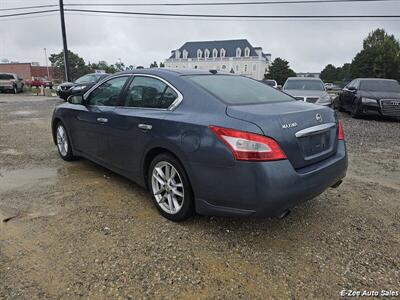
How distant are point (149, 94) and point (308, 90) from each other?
8499mm

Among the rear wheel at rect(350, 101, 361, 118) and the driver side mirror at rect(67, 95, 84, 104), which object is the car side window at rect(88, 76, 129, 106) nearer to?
the driver side mirror at rect(67, 95, 84, 104)

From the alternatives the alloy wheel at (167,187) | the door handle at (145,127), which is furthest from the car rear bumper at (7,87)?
the alloy wheel at (167,187)

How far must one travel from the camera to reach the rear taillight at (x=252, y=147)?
101 inches

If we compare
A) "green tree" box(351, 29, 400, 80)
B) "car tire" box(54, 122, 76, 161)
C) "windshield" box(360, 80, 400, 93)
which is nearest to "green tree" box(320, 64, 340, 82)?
"green tree" box(351, 29, 400, 80)

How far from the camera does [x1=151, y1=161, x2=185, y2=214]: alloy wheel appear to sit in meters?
3.21

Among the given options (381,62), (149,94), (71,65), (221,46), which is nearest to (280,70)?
(221,46)

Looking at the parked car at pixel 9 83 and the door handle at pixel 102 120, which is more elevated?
the door handle at pixel 102 120

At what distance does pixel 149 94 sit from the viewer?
3.60 m

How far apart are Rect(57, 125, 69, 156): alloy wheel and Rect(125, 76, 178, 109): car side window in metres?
2.00

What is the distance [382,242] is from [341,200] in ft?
3.20

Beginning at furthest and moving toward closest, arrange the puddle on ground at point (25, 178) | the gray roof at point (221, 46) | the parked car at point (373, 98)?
the gray roof at point (221, 46) < the parked car at point (373, 98) < the puddle on ground at point (25, 178)

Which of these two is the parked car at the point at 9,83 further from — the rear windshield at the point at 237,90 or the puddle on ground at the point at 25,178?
the rear windshield at the point at 237,90

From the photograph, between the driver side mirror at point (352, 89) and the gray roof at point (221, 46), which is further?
the gray roof at point (221, 46)

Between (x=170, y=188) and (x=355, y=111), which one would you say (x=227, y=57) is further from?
(x=170, y=188)
